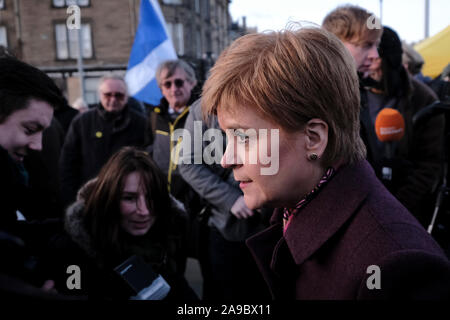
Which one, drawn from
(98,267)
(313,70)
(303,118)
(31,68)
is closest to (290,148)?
(303,118)

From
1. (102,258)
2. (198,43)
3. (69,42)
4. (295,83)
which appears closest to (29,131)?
(102,258)

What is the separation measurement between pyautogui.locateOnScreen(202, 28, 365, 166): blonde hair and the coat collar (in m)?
0.06

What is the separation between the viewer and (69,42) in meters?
19.6

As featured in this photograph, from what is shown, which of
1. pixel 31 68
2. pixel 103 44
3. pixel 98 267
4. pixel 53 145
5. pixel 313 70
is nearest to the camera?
pixel 313 70

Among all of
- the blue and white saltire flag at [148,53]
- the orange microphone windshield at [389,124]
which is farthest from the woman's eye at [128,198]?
the blue and white saltire flag at [148,53]

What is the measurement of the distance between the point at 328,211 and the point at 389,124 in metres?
1.14

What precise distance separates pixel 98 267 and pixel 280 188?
1.26 m

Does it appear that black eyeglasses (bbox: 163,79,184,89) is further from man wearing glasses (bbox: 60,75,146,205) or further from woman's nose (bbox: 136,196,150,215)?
woman's nose (bbox: 136,196,150,215)

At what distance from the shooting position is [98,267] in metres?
1.90

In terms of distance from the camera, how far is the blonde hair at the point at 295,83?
952 mm

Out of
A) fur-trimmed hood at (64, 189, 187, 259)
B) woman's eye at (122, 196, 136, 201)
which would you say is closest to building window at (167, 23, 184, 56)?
woman's eye at (122, 196, 136, 201)

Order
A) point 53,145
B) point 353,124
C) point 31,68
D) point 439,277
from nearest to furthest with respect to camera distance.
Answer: point 439,277 → point 353,124 → point 31,68 → point 53,145

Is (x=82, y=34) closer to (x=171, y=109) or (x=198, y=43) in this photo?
(x=198, y=43)

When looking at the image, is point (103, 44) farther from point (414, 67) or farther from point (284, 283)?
point (284, 283)
